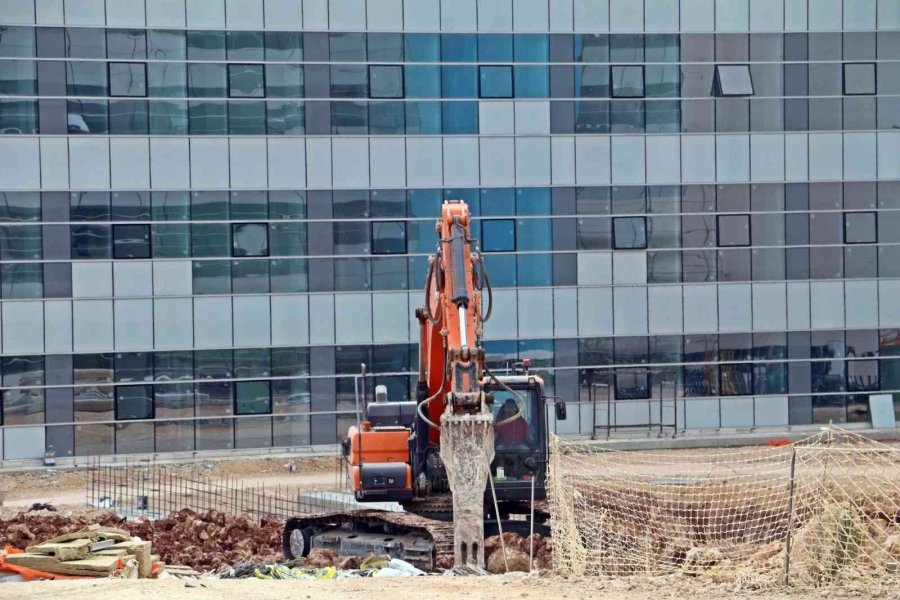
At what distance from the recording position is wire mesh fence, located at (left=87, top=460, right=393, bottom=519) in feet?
102

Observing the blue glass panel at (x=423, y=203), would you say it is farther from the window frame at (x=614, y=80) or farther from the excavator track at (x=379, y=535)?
the excavator track at (x=379, y=535)

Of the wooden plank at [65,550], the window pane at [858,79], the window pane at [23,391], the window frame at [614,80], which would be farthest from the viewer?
the window pane at [858,79]

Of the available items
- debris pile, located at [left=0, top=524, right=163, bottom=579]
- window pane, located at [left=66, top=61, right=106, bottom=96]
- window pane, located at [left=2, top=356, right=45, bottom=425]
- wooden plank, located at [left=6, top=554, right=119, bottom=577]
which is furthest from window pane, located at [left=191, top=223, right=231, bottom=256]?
wooden plank, located at [left=6, top=554, right=119, bottom=577]

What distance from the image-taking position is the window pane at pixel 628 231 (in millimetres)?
38750

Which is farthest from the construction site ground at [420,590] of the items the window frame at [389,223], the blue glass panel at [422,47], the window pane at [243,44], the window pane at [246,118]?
the blue glass panel at [422,47]

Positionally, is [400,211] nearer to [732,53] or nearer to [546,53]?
[546,53]

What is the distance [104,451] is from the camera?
36531mm

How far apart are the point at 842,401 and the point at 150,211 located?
1999 centimetres

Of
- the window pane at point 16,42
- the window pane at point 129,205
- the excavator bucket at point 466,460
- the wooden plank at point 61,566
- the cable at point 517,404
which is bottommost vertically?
the wooden plank at point 61,566

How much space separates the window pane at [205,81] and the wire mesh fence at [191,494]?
9720mm

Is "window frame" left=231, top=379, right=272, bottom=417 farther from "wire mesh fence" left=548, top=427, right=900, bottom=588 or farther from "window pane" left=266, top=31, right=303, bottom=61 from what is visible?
"wire mesh fence" left=548, top=427, right=900, bottom=588

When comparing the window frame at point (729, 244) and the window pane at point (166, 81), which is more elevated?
the window pane at point (166, 81)

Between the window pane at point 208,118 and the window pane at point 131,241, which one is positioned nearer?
the window pane at point 131,241

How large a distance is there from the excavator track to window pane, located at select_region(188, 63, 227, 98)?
16.9 metres
